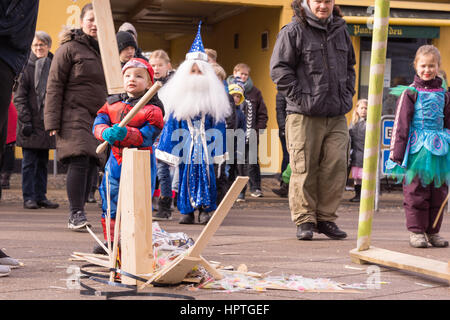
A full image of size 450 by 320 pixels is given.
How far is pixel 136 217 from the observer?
169 inches

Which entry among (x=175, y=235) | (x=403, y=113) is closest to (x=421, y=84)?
(x=403, y=113)

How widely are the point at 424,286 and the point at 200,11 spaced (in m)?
17.7

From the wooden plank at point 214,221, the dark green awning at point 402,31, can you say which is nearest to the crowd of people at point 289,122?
the wooden plank at point 214,221

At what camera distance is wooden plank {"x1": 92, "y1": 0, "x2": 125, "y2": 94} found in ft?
14.5

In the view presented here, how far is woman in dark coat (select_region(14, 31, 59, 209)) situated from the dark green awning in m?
8.01

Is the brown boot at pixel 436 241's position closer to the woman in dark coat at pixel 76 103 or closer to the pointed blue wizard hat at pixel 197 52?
the woman in dark coat at pixel 76 103

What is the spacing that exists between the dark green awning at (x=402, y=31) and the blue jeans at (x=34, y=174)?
829 cm

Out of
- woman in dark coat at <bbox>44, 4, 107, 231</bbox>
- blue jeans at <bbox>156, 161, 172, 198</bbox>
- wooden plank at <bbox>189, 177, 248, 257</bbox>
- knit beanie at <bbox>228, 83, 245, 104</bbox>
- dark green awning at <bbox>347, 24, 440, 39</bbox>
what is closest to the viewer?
wooden plank at <bbox>189, 177, 248, 257</bbox>

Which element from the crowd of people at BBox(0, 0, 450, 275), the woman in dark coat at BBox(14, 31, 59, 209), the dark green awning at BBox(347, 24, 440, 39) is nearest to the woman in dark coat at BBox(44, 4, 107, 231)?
the crowd of people at BBox(0, 0, 450, 275)

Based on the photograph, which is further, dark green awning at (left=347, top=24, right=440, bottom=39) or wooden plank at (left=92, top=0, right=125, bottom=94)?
dark green awning at (left=347, top=24, right=440, bottom=39)

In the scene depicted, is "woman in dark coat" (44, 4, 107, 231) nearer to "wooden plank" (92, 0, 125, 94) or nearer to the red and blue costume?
the red and blue costume

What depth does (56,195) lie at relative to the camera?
11.3 metres

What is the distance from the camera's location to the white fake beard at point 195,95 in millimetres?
8242
